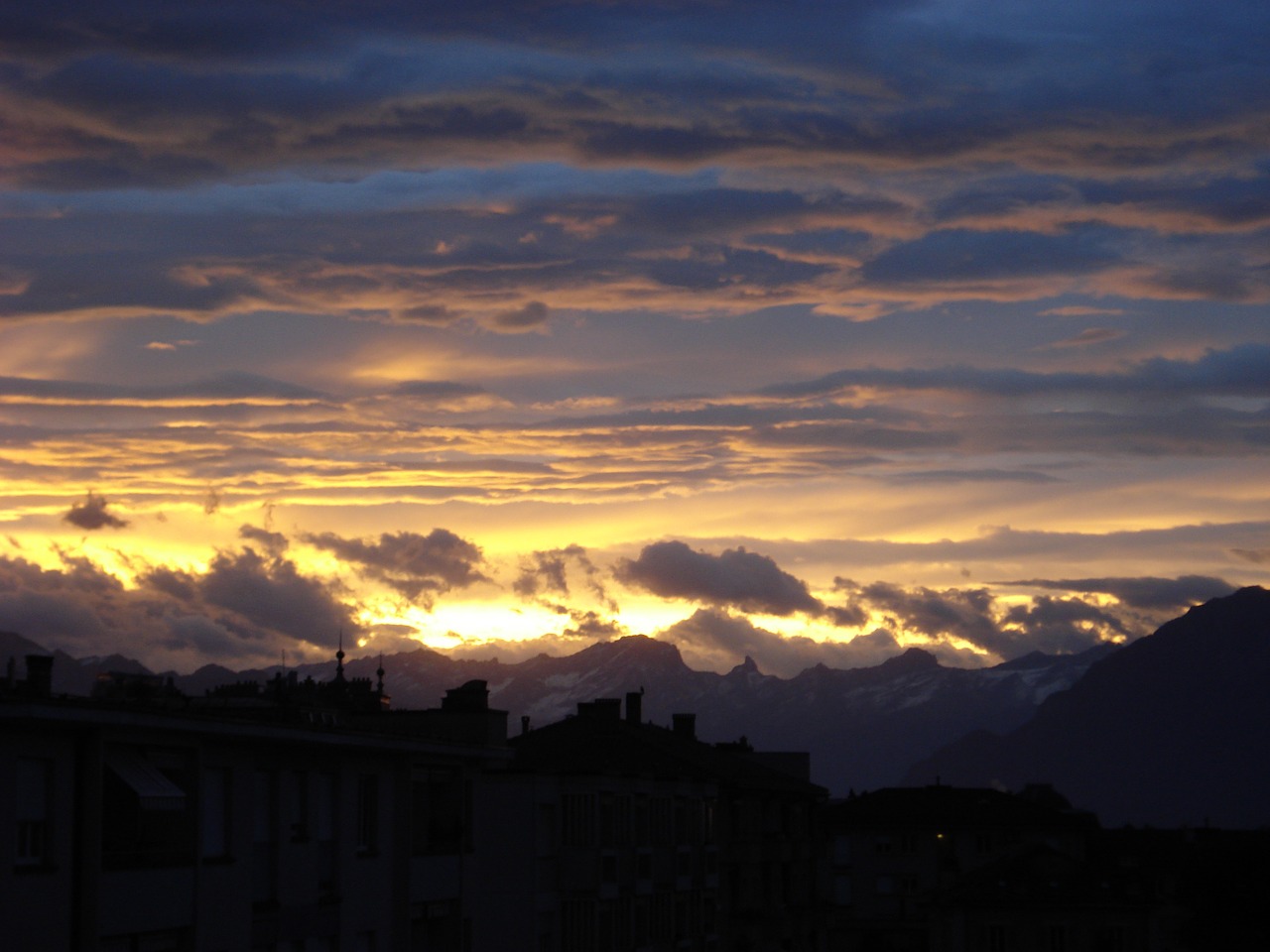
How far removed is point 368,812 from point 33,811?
15409 mm

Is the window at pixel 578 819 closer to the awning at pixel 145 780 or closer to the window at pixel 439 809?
the window at pixel 439 809

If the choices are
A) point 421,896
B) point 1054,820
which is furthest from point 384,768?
point 1054,820

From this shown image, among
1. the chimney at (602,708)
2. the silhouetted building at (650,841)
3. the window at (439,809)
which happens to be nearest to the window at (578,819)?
the silhouetted building at (650,841)

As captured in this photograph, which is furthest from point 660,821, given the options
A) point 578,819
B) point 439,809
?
point 439,809

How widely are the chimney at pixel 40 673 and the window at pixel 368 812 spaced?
12.3m

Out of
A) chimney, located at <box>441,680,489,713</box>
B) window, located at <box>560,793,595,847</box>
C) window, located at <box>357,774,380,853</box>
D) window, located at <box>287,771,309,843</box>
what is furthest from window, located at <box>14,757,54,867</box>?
window, located at <box>560,793,595,847</box>

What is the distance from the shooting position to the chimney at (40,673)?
3362cm

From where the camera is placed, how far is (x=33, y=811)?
3139 cm

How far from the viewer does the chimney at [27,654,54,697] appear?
33625 millimetres

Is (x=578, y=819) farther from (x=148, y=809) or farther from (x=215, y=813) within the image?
(x=148, y=809)

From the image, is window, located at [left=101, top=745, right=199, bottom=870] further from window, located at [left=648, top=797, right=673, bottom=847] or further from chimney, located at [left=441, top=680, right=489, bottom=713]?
window, located at [left=648, top=797, right=673, bottom=847]

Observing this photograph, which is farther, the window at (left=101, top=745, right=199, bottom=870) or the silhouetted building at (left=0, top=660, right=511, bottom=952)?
the window at (left=101, top=745, right=199, bottom=870)

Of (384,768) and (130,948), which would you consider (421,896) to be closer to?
(384,768)

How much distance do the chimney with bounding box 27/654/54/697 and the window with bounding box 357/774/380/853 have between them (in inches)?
485
